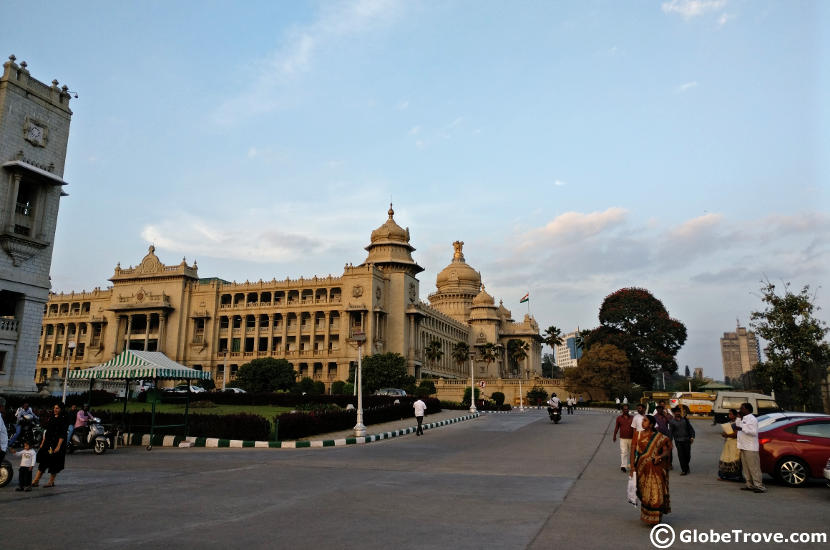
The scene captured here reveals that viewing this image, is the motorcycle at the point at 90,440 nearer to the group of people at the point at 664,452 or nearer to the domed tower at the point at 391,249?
the group of people at the point at 664,452

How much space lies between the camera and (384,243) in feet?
270

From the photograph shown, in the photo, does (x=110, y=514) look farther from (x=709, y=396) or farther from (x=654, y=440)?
(x=709, y=396)

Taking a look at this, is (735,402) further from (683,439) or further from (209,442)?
(209,442)

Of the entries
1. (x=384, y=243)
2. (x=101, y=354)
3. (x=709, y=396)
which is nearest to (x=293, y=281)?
(x=384, y=243)

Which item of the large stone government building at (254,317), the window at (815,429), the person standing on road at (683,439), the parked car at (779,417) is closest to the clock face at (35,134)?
the person standing on road at (683,439)

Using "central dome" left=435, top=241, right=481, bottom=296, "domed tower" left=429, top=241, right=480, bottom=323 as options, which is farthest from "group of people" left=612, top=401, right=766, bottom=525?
"central dome" left=435, top=241, right=481, bottom=296

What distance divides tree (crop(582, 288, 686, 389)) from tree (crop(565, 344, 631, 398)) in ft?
29.6

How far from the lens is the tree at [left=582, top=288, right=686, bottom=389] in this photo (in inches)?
2840

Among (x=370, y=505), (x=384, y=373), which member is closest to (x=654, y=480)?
(x=370, y=505)

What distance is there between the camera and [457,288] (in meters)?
116

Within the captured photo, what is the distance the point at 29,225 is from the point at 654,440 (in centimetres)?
3539

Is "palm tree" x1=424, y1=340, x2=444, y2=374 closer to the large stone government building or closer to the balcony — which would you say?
the large stone government building

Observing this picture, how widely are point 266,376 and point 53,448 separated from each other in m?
49.8

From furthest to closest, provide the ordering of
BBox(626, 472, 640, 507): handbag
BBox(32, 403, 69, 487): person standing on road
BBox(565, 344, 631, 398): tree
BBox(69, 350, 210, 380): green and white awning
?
BBox(565, 344, 631, 398): tree → BBox(69, 350, 210, 380): green and white awning → BBox(32, 403, 69, 487): person standing on road → BBox(626, 472, 640, 507): handbag
